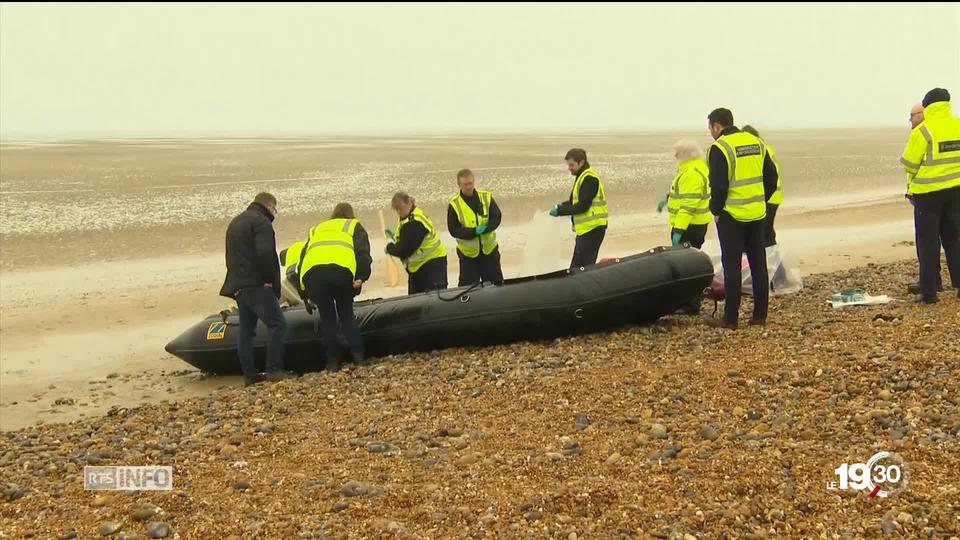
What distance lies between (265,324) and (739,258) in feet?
12.4

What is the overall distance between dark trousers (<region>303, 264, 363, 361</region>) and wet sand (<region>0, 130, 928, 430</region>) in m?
1.14

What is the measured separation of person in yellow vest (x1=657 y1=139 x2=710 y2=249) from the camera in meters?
7.01

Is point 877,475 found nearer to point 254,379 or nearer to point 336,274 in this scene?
point 336,274

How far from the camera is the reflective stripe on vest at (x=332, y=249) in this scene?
6570 mm

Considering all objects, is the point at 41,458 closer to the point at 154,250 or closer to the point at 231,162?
the point at 154,250

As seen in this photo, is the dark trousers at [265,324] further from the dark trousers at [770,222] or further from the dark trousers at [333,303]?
the dark trousers at [770,222]

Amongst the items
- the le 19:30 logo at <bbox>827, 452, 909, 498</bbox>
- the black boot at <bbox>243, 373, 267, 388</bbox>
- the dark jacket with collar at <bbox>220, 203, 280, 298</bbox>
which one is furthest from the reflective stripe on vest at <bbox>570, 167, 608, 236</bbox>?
the le 19:30 logo at <bbox>827, 452, 909, 498</bbox>

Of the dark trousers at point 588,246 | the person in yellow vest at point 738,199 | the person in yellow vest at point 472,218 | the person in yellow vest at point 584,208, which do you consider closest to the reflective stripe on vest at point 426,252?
the person in yellow vest at point 472,218

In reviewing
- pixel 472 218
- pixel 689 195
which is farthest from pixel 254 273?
pixel 689 195

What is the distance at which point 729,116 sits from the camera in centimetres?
617

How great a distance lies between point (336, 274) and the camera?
21.5 ft

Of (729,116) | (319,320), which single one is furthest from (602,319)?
(319,320)

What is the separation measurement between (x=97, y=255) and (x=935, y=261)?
12.5m

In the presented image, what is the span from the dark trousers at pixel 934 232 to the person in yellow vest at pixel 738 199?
1.19 m
